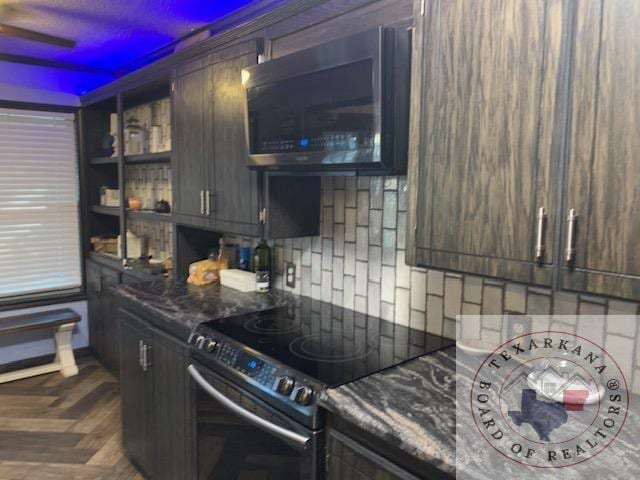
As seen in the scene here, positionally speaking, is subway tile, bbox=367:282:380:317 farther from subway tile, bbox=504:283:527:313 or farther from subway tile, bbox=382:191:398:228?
subway tile, bbox=504:283:527:313

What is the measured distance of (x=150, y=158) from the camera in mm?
3062

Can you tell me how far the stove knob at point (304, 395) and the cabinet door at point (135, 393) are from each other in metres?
1.10

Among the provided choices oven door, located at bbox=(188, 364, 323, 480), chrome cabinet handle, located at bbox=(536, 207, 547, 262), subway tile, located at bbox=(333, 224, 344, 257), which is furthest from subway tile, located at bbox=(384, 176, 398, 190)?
oven door, located at bbox=(188, 364, 323, 480)

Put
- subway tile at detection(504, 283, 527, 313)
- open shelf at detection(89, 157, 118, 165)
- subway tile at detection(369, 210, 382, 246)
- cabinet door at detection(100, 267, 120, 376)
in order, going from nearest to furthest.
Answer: subway tile at detection(504, 283, 527, 313) → subway tile at detection(369, 210, 382, 246) → cabinet door at detection(100, 267, 120, 376) → open shelf at detection(89, 157, 118, 165)

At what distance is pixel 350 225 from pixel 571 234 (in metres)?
1.16

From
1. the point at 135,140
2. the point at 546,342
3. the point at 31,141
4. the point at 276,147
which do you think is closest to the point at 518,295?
the point at 546,342

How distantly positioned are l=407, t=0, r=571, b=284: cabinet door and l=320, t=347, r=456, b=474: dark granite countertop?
343 mm

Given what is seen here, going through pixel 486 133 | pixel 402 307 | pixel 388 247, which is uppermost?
pixel 486 133

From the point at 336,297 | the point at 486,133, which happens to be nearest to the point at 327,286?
the point at 336,297

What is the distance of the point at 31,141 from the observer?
3.81 meters

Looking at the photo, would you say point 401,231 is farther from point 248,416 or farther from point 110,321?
point 110,321

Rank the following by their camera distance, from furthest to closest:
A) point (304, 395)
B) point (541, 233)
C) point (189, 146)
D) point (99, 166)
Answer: point (99, 166)
point (189, 146)
point (304, 395)
point (541, 233)

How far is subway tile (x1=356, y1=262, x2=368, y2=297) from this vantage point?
6.81ft

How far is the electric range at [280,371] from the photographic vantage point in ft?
4.52
